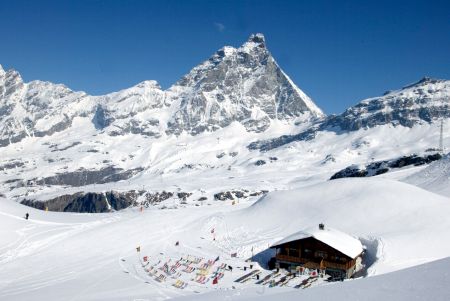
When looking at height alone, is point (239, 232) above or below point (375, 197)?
below

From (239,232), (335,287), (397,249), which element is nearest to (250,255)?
(239,232)

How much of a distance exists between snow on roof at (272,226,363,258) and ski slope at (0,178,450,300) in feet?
6.07

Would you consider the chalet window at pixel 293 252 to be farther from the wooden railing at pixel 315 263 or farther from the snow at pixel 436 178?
the snow at pixel 436 178

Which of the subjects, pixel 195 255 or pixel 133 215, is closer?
pixel 195 255

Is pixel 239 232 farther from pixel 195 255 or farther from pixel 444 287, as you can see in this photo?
pixel 444 287

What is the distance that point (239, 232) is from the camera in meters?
54.5

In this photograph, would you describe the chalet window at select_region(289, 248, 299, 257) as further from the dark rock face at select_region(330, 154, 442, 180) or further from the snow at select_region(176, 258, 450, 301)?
the dark rock face at select_region(330, 154, 442, 180)

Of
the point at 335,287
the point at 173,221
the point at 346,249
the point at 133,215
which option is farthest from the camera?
the point at 133,215

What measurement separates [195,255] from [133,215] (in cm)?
2459

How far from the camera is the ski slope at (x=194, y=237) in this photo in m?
35.3

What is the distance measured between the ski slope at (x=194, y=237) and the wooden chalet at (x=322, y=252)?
224 centimetres

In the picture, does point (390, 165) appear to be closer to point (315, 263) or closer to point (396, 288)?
point (315, 263)

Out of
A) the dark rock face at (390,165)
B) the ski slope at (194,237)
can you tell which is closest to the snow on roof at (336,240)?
the ski slope at (194,237)

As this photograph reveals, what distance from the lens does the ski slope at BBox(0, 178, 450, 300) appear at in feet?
116
